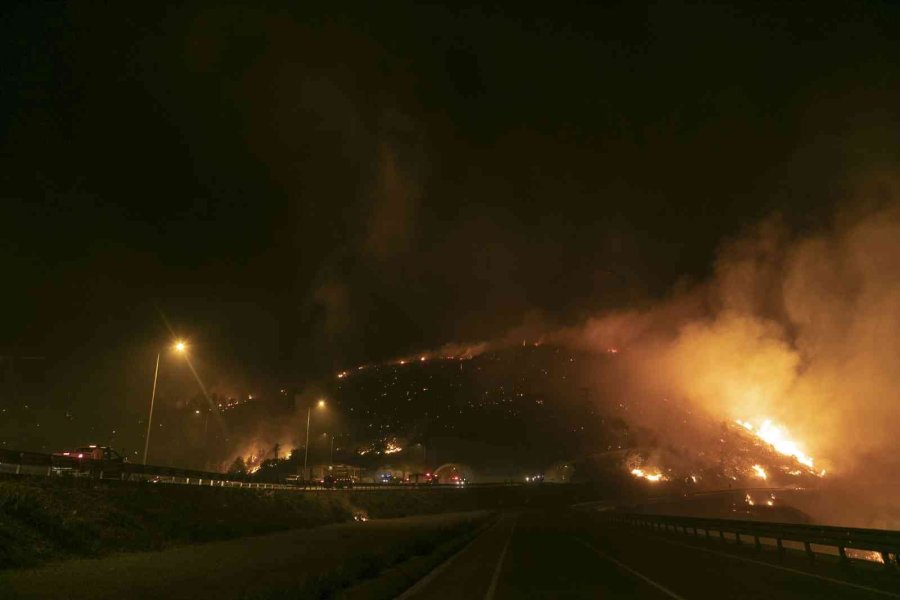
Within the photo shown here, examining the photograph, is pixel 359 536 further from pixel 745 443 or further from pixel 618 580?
pixel 745 443

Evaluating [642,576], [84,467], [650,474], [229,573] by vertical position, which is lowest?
[642,576]

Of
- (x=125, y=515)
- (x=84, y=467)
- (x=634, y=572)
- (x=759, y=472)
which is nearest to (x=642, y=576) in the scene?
(x=634, y=572)

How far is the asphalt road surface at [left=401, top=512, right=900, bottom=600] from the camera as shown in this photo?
15500 mm

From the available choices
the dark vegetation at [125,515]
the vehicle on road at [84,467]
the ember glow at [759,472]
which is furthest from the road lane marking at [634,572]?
the ember glow at [759,472]

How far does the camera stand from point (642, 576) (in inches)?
750

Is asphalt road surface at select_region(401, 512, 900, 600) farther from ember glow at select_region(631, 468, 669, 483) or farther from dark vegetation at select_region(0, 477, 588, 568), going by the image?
ember glow at select_region(631, 468, 669, 483)

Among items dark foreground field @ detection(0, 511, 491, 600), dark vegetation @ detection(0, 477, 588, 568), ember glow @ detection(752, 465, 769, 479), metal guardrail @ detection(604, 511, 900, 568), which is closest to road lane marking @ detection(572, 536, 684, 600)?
dark foreground field @ detection(0, 511, 491, 600)

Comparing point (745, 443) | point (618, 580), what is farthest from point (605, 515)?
point (745, 443)

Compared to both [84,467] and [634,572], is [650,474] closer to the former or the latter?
[84,467]

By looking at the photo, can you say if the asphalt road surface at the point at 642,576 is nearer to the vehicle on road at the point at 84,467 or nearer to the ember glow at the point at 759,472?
the vehicle on road at the point at 84,467

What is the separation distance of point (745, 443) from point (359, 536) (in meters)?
191

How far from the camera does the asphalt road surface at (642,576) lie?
15.5 metres

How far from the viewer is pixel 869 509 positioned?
299 ft

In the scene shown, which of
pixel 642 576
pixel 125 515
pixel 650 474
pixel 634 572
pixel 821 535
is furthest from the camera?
pixel 650 474
